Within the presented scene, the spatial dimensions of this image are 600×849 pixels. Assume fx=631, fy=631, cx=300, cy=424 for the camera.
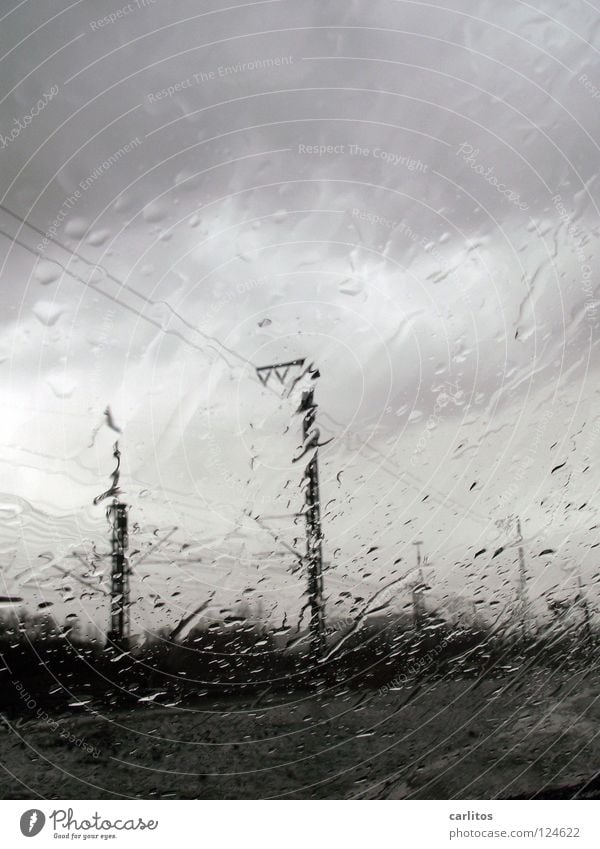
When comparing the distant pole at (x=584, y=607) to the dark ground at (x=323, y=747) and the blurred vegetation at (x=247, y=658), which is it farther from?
the dark ground at (x=323, y=747)

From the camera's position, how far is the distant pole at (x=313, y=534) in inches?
43.8

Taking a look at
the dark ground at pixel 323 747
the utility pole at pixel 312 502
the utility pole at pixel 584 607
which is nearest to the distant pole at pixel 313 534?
the utility pole at pixel 312 502

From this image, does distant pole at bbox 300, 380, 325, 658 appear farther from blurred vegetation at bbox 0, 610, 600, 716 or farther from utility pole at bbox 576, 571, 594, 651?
utility pole at bbox 576, 571, 594, 651

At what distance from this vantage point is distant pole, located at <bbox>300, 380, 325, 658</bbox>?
1.11 m

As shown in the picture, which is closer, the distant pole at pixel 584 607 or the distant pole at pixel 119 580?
the distant pole at pixel 119 580

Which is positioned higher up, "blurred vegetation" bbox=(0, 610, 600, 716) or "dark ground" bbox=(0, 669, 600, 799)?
"blurred vegetation" bbox=(0, 610, 600, 716)

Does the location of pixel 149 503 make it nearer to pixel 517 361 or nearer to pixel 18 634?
pixel 18 634

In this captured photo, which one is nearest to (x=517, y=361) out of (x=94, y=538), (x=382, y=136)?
(x=382, y=136)

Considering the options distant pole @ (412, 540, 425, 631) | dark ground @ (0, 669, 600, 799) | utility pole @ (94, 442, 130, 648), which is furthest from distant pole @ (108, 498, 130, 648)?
distant pole @ (412, 540, 425, 631)
